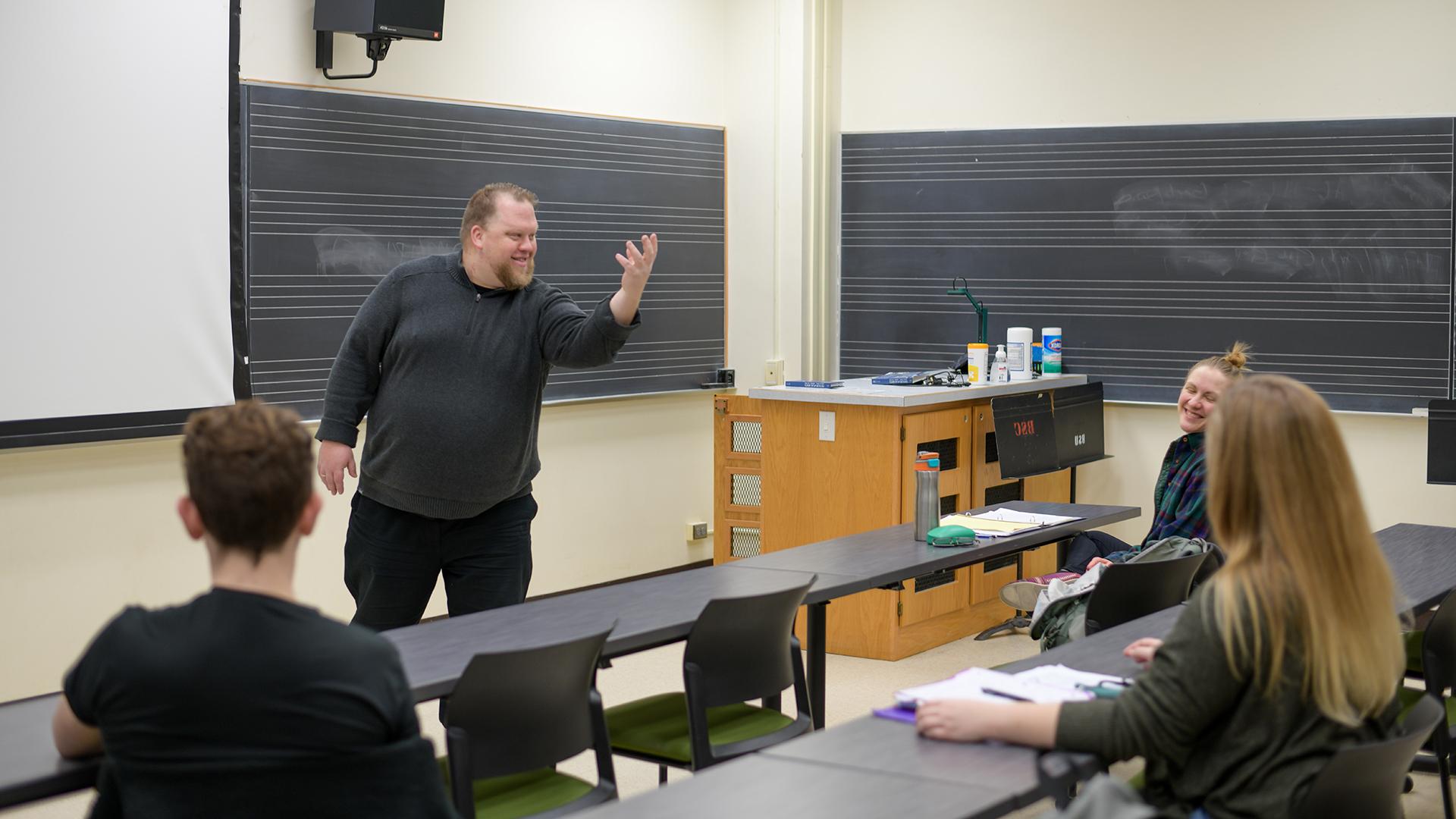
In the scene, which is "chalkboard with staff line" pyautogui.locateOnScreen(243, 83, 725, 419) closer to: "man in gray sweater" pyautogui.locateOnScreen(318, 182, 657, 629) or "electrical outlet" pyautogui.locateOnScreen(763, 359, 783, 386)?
"electrical outlet" pyautogui.locateOnScreen(763, 359, 783, 386)

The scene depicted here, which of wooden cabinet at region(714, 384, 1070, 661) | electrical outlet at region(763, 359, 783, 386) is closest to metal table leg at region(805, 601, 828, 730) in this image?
wooden cabinet at region(714, 384, 1070, 661)

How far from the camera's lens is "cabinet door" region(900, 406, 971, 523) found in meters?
5.41

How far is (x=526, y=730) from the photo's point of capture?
Result: 257cm

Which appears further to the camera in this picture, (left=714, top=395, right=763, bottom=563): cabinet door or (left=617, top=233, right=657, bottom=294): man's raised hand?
(left=714, top=395, right=763, bottom=563): cabinet door

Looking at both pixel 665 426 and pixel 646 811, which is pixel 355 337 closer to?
pixel 646 811

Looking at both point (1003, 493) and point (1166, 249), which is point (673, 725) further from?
point (1166, 249)

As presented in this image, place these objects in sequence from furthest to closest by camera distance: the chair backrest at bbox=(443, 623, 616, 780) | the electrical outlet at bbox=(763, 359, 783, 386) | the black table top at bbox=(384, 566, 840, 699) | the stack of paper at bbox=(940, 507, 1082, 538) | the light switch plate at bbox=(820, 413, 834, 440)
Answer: the electrical outlet at bbox=(763, 359, 783, 386) < the light switch plate at bbox=(820, 413, 834, 440) < the stack of paper at bbox=(940, 507, 1082, 538) < the black table top at bbox=(384, 566, 840, 699) < the chair backrest at bbox=(443, 623, 616, 780)

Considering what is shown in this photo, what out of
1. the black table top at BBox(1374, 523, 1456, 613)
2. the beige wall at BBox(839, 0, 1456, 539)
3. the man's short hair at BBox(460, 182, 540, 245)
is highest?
the beige wall at BBox(839, 0, 1456, 539)

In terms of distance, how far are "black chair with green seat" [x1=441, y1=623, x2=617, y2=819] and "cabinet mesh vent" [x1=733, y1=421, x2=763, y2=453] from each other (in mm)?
3191

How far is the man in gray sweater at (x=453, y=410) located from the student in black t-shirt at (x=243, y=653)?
183 cm

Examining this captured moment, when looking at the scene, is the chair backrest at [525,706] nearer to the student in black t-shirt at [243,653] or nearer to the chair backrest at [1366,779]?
the student in black t-shirt at [243,653]

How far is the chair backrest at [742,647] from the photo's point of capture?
2.91m

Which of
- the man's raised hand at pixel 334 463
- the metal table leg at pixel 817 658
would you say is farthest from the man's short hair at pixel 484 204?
the metal table leg at pixel 817 658

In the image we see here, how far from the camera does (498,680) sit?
8.13 ft
